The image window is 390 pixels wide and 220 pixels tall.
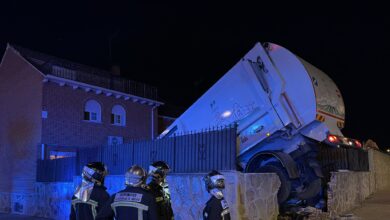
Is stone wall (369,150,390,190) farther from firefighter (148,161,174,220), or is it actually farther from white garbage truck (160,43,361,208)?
firefighter (148,161,174,220)

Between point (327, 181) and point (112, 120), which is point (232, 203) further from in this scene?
point (112, 120)

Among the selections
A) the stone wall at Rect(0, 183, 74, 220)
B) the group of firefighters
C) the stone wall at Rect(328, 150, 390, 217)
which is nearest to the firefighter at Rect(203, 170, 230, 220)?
the group of firefighters

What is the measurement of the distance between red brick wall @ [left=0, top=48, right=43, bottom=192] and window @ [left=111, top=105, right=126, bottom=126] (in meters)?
4.22

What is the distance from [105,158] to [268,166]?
5573 mm

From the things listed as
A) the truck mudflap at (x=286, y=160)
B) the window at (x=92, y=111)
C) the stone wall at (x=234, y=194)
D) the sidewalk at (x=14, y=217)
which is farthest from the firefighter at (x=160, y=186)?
the window at (x=92, y=111)

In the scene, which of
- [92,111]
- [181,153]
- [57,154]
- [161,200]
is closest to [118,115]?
[92,111]

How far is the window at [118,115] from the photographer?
2112cm

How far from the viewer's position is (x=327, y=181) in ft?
36.0

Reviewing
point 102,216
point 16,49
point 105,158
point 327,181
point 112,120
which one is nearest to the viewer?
point 102,216

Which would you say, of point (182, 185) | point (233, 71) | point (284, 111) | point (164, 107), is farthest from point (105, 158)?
point (164, 107)

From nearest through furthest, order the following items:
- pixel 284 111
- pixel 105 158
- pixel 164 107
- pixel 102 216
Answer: pixel 102 216 → pixel 284 111 → pixel 105 158 → pixel 164 107

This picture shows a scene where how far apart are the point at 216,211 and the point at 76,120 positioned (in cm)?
1507

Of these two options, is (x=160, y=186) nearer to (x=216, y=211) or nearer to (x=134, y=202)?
(x=216, y=211)

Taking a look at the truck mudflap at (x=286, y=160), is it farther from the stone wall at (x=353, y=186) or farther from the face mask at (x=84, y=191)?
the face mask at (x=84, y=191)
